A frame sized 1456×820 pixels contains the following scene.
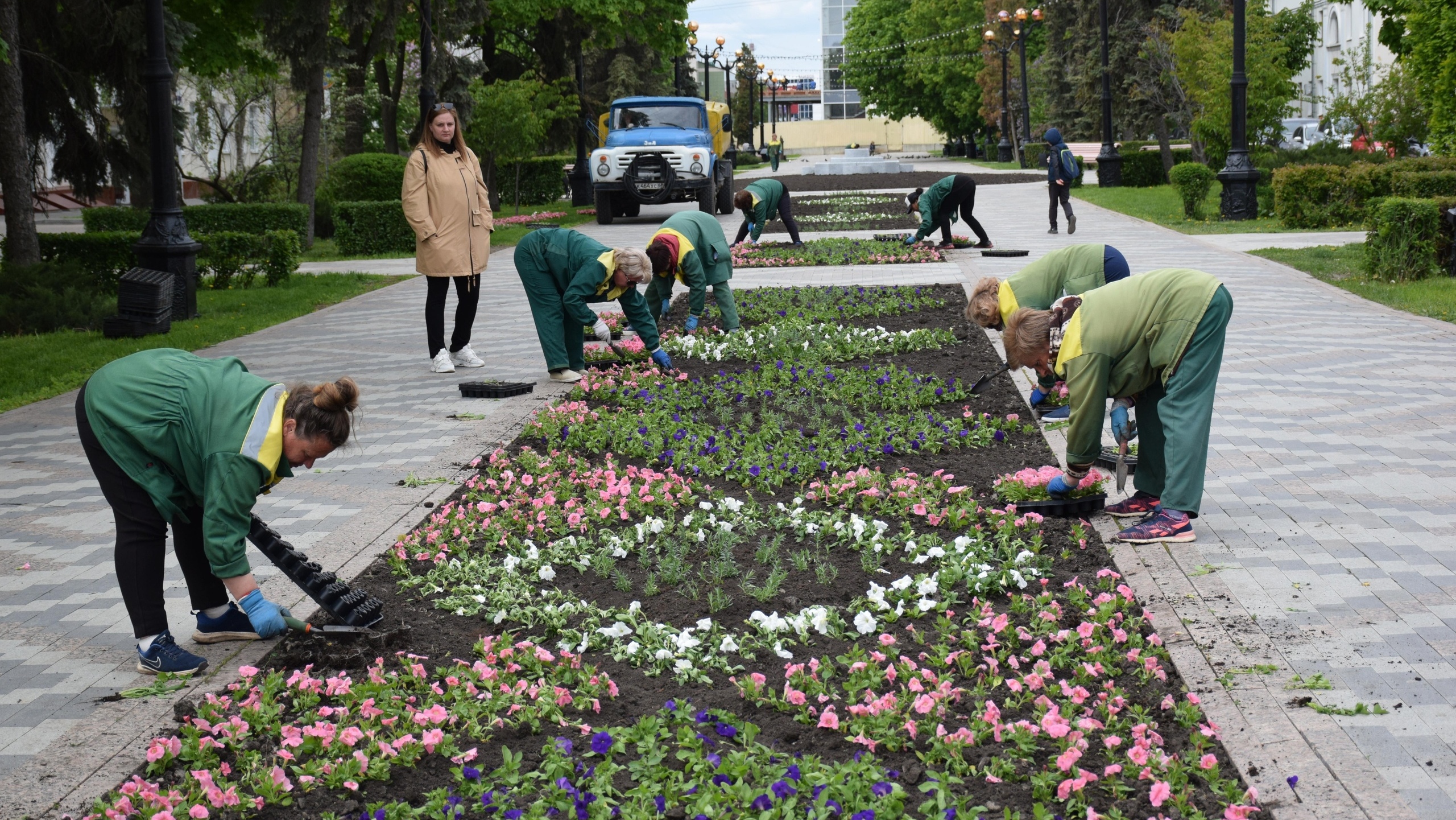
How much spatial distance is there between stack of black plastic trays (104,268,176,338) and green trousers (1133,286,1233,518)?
9830 mm

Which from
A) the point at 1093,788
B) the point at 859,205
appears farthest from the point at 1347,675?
the point at 859,205

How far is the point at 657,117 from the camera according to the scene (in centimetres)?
2823

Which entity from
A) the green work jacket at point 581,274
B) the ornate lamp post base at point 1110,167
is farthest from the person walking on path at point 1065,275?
the ornate lamp post base at point 1110,167

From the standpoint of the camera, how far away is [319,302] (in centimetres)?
1478

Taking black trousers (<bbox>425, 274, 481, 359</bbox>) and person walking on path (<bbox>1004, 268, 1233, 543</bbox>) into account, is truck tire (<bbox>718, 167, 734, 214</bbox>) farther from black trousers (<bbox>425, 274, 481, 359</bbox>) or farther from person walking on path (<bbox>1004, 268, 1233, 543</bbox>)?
person walking on path (<bbox>1004, 268, 1233, 543</bbox>)

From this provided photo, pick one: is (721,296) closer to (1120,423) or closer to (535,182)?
(1120,423)

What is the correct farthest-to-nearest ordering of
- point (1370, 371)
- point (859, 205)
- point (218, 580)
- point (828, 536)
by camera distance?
point (859, 205), point (1370, 371), point (828, 536), point (218, 580)

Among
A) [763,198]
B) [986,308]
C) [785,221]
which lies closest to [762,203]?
[763,198]

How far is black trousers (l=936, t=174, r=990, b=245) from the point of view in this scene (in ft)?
56.9

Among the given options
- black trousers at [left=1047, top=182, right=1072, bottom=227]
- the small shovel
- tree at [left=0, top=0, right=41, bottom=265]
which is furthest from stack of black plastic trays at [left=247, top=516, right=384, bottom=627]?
black trousers at [left=1047, top=182, right=1072, bottom=227]

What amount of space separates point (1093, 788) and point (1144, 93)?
127 feet

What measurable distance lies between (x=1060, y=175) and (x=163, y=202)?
41.2 ft

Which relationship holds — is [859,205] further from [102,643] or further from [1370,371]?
[102,643]

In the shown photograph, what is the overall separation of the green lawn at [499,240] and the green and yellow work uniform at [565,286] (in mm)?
7069
